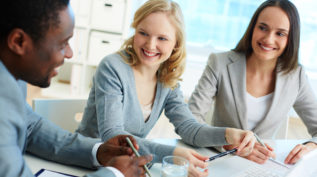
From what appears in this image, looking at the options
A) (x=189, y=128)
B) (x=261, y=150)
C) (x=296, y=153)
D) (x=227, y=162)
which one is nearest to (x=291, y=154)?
(x=296, y=153)

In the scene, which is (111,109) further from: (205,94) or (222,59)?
(222,59)

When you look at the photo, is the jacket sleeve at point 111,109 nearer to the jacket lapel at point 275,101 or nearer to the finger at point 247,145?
the finger at point 247,145

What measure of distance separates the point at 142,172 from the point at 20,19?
18.6 inches

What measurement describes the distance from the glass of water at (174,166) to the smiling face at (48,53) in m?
0.44

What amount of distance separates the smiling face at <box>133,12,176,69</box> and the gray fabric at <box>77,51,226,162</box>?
0.10 m

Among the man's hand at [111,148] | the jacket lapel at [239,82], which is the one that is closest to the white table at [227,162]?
the man's hand at [111,148]

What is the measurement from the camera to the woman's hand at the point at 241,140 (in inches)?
48.8

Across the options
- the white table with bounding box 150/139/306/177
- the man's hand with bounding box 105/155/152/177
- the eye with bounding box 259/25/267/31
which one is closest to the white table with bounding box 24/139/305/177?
the white table with bounding box 150/139/306/177

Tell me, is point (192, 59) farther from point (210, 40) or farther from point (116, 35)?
point (116, 35)

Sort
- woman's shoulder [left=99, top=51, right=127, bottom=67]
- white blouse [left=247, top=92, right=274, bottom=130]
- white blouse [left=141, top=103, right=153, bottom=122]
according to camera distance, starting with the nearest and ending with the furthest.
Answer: woman's shoulder [left=99, top=51, right=127, bottom=67]
white blouse [left=141, top=103, right=153, bottom=122]
white blouse [left=247, top=92, right=274, bottom=130]

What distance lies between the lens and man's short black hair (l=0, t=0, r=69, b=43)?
632 millimetres

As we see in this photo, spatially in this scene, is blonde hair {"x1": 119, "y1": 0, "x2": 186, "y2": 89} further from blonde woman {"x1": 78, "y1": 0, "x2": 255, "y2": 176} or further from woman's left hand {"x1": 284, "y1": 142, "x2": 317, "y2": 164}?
woman's left hand {"x1": 284, "y1": 142, "x2": 317, "y2": 164}

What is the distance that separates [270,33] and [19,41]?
134 centimetres

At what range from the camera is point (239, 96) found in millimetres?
1741
